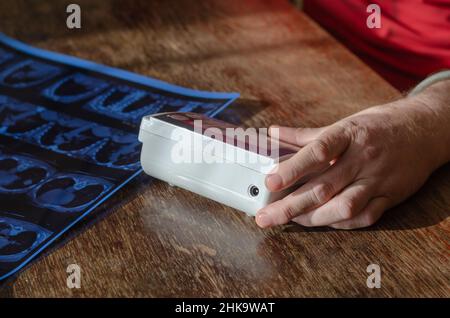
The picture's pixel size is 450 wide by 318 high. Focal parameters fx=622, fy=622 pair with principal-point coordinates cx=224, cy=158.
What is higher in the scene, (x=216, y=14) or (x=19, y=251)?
(x=216, y=14)

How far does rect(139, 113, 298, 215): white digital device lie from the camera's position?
0.71 metres

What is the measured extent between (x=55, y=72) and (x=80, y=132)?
223 millimetres

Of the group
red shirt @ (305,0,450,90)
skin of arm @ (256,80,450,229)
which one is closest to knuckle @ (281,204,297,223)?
skin of arm @ (256,80,450,229)

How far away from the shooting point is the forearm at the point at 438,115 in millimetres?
845

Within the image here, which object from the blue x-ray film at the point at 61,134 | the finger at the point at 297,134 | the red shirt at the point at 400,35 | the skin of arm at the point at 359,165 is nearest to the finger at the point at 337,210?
the skin of arm at the point at 359,165

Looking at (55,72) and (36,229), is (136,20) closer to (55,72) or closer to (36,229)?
(55,72)

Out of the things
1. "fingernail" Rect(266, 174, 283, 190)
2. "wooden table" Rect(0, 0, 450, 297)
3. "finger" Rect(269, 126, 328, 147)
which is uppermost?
"fingernail" Rect(266, 174, 283, 190)

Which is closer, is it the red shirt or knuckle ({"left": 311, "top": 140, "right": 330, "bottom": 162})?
knuckle ({"left": 311, "top": 140, "right": 330, "bottom": 162})

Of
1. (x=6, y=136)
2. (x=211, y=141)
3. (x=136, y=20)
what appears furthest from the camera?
(x=136, y=20)

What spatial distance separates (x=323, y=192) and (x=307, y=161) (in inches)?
1.7

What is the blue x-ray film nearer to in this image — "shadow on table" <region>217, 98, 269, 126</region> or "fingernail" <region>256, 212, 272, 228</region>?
"shadow on table" <region>217, 98, 269, 126</region>

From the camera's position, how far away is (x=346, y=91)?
3.34ft
